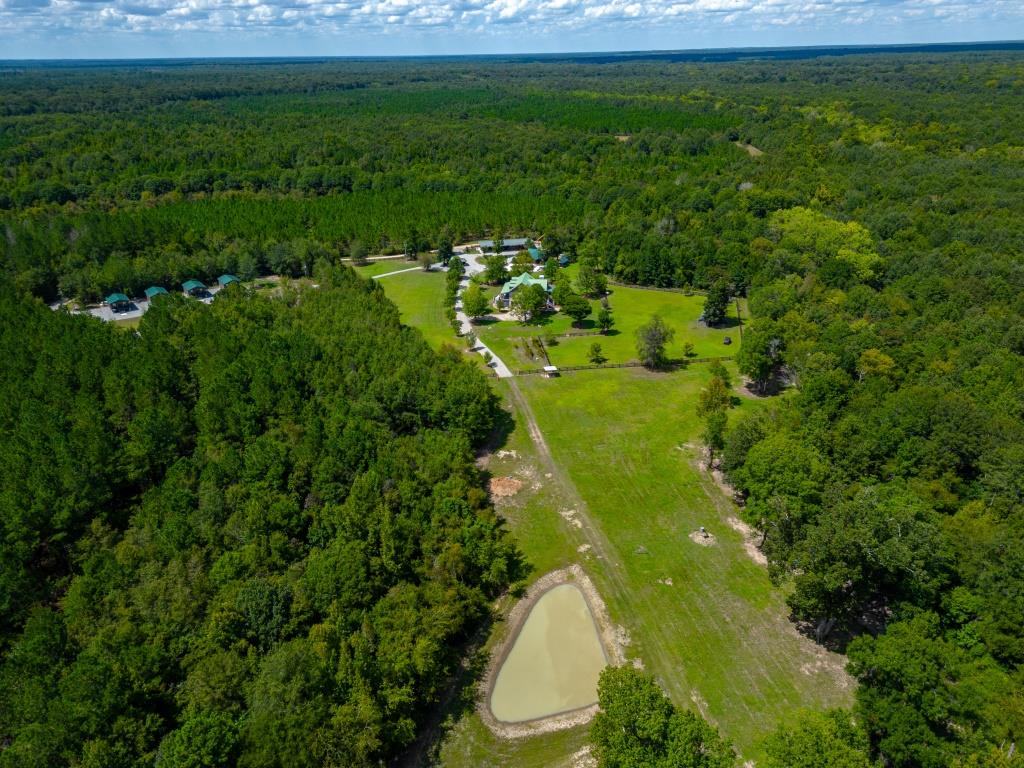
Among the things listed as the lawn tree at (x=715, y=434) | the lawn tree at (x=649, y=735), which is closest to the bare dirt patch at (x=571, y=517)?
the lawn tree at (x=715, y=434)

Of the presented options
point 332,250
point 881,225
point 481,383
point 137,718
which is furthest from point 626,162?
point 137,718

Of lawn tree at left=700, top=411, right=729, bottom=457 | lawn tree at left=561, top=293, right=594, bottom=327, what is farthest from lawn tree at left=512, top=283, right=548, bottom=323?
lawn tree at left=700, top=411, right=729, bottom=457

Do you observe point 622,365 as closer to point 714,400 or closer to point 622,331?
point 622,331

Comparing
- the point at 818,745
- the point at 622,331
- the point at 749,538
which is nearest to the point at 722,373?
the point at 622,331

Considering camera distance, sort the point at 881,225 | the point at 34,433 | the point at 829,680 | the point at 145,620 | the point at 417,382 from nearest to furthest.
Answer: the point at 145,620, the point at 829,680, the point at 34,433, the point at 417,382, the point at 881,225

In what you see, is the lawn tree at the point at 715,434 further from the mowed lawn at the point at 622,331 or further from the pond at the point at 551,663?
the mowed lawn at the point at 622,331

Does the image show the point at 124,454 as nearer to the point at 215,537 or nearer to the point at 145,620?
the point at 215,537
